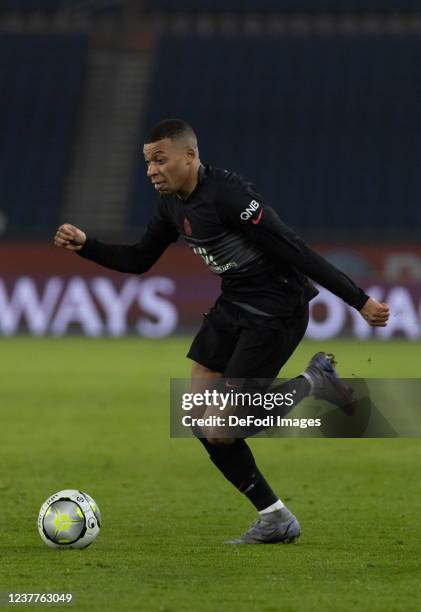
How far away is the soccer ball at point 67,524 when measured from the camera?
7.08 meters

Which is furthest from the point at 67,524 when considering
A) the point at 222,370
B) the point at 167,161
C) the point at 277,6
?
the point at 277,6

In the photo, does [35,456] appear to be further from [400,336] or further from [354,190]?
[354,190]

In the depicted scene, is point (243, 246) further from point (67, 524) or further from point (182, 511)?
point (182, 511)

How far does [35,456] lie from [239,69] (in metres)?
22.6

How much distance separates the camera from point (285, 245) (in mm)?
6973

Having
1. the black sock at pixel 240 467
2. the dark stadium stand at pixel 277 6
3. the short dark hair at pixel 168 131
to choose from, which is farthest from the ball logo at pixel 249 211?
the dark stadium stand at pixel 277 6

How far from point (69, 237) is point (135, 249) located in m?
0.50

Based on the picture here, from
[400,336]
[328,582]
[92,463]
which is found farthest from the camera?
[400,336]

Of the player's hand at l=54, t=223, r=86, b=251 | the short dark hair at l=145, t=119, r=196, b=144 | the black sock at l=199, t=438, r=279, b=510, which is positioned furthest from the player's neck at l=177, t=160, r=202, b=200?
the black sock at l=199, t=438, r=279, b=510

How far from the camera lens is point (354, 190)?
29.8 metres

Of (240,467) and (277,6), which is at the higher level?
(277,6)

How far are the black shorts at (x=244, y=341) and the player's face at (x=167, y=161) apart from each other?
78 cm

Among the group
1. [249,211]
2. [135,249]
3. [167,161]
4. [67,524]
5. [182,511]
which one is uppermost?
Result: [167,161]

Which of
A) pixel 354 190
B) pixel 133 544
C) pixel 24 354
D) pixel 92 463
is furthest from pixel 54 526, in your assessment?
pixel 354 190
